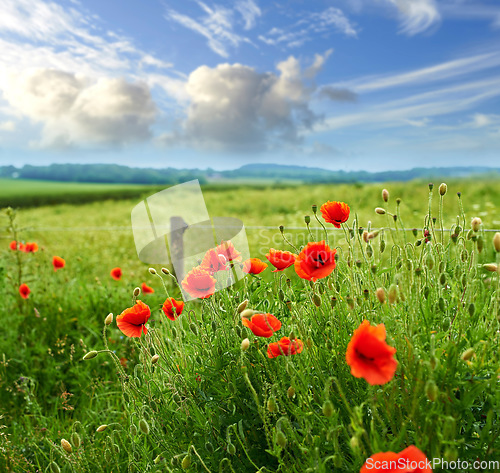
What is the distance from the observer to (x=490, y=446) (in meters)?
1.11

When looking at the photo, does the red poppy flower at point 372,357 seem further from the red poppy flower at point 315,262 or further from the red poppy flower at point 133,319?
the red poppy flower at point 133,319

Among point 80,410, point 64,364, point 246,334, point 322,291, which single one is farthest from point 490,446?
point 64,364

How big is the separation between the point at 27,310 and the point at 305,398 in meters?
3.10

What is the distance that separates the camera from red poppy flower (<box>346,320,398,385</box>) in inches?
38.9

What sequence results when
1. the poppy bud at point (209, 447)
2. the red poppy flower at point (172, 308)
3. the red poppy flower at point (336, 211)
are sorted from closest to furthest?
the poppy bud at point (209, 447)
the red poppy flower at point (336, 211)
the red poppy flower at point (172, 308)

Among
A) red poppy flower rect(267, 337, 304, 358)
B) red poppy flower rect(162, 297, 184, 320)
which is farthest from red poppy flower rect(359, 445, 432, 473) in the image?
red poppy flower rect(162, 297, 184, 320)

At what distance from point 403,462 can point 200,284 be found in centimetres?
85

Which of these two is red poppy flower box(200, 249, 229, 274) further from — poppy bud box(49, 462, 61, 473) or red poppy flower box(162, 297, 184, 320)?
poppy bud box(49, 462, 61, 473)

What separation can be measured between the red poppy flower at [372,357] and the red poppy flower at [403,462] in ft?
0.50

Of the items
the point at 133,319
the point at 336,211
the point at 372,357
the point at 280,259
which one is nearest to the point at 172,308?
the point at 133,319

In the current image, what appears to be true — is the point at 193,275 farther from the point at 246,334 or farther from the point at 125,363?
the point at 125,363

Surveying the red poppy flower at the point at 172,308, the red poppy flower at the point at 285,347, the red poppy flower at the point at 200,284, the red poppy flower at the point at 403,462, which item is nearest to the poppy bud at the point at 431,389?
the red poppy flower at the point at 403,462

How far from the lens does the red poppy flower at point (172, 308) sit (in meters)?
1.65

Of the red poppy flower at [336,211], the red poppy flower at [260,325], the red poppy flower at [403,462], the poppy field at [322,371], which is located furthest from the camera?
the red poppy flower at [336,211]
